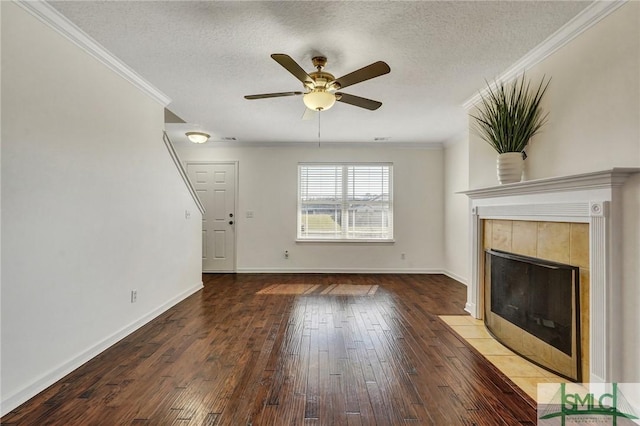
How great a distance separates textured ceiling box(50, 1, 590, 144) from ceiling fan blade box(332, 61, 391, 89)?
0.89 feet

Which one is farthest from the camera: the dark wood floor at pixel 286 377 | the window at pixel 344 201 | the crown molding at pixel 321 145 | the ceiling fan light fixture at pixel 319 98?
the window at pixel 344 201

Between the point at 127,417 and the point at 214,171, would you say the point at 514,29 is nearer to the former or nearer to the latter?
the point at 127,417

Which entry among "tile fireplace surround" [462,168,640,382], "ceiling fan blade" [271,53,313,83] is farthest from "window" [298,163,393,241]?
"tile fireplace surround" [462,168,640,382]

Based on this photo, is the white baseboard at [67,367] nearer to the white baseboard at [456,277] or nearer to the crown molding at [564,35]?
the crown molding at [564,35]

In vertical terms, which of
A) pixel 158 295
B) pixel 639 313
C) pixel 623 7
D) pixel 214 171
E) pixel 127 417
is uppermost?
pixel 623 7

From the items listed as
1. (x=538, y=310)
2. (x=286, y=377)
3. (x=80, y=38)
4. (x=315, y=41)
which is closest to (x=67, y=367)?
(x=286, y=377)

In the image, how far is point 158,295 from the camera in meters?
3.33

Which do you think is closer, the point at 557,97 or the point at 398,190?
the point at 557,97

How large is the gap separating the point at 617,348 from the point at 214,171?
224 inches

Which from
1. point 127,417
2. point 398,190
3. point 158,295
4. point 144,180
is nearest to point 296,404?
point 127,417

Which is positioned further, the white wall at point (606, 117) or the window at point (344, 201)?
the window at point (344, 201)

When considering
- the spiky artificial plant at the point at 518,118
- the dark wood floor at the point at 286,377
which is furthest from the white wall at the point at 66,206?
the spiky artificial plant at the point at 518,118

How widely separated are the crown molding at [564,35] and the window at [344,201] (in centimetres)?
302

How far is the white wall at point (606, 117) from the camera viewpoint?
5.51ft
